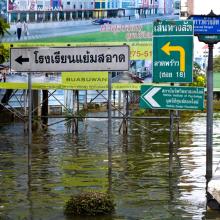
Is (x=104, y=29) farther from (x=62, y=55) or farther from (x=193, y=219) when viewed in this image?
(x=193, y=219)

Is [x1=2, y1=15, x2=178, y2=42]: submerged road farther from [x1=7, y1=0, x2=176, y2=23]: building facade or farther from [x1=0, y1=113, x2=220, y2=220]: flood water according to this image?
[x1=0, y1=113, x2=220, y2=220]: flood water

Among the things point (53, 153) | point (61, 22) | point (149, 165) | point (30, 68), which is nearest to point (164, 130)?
point (61, 22)

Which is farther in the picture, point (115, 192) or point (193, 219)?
point (115, 192)

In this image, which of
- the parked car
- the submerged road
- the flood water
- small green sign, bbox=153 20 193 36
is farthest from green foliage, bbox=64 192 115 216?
the parked car

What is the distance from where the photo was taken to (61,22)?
94.3 ft

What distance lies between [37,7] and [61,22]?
136 cm

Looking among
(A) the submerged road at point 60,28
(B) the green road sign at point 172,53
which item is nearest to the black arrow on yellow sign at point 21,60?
(B) the green road sign at point 172,53

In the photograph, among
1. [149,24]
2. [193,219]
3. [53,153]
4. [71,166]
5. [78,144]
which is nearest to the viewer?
[193,219]

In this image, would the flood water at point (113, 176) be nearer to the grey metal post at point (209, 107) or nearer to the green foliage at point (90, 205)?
the green foliage at point (90, 205)

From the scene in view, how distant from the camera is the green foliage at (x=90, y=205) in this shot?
923 centimetres

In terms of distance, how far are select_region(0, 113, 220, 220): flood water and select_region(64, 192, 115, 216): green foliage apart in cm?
12

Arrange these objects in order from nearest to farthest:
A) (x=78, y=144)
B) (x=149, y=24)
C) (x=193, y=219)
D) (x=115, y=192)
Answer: (x=193, y=219) < (x=115, y=192) < (x=78, y=144) < (x=149, y=24)

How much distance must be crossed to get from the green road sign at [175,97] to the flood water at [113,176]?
1365 millimetres

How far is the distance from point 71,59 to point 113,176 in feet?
9.50
